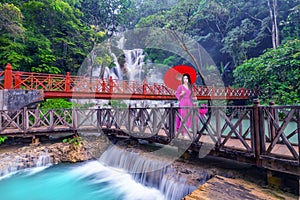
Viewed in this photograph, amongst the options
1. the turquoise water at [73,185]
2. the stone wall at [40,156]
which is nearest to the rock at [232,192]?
the turquoise water at [73,185]

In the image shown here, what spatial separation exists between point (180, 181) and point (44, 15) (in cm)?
1563

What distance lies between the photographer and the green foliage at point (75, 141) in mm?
7090

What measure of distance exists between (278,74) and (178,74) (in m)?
12.9

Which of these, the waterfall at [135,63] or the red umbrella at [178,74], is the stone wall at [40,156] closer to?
the red umbrella at [178,74]

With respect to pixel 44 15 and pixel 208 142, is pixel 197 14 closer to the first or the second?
pixel 44 15

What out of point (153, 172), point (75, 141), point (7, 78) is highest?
point (7, 78)

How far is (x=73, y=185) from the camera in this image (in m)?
5.43

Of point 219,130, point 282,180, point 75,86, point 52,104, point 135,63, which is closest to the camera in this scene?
point 282,180

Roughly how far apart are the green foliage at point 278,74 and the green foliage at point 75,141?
13880mm

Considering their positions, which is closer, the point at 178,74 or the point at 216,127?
the point at 216,127

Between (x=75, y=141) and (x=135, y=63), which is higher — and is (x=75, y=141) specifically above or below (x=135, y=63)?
below

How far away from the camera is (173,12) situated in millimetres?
17609

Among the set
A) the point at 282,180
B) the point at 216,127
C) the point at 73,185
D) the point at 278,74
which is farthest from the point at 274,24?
the point at 73,185

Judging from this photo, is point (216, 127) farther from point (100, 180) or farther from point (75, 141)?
point (75, 141)
